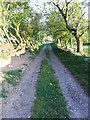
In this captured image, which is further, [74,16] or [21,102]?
[74,16]

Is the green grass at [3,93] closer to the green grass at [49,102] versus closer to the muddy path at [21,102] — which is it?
the muddy path at [21,102]

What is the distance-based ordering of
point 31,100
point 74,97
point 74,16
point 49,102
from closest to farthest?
point 49,102, point 31,100, point 74,97, point 74,16

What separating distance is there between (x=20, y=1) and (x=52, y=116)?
22.4 meters

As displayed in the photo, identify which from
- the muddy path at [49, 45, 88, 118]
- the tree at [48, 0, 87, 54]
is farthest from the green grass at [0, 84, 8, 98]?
the tree at [48, 0, 87, 54]

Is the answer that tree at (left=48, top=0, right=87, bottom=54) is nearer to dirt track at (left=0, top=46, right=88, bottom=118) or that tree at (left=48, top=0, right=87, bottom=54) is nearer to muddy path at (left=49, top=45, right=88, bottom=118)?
muddy path at (left=49, top=45, right=88, bottom=118)

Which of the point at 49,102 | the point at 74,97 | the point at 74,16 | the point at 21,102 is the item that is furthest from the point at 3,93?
the point at 74,16

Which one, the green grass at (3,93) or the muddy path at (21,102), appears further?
the green grass at (3,93)

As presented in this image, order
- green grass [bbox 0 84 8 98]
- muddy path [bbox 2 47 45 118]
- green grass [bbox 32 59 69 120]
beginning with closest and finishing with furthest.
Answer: green grass [bbox 32 59 69 120] < muddy path [bbox 2 47 45 118] < green grass [bbox 0 84 8 98]

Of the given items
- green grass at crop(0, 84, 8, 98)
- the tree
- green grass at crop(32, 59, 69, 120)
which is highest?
the tree

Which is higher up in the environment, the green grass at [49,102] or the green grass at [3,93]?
the green grass at [3,93]

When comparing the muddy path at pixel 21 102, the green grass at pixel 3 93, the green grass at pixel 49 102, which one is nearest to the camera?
the green grass at pixel 49 102

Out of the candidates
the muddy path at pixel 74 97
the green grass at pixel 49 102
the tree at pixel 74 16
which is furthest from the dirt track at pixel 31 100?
the tree at pixel 74 16

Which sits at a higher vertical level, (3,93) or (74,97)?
(3,93)

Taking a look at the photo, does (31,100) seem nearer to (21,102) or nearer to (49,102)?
(21,102)
